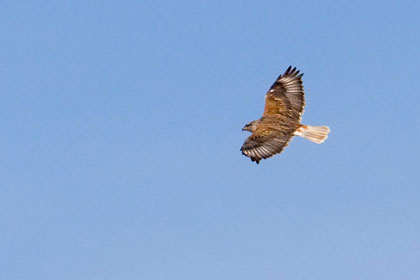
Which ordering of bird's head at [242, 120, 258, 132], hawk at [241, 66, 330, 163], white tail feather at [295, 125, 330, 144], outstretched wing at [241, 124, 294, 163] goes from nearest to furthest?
outstretched wing at [241, 124, 294, 163] < hawk at [241, 66, 330, 163] < bird's head at [242, 120, 258, 132] < white tail feather at [295, 125, 330, 144]

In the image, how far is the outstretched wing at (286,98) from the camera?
122 feet

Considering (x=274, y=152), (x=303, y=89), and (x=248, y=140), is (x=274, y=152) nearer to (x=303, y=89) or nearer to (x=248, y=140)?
(x=248, y=140)

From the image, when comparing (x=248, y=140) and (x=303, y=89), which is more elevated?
(x=303, y=89)

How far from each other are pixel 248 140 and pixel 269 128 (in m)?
1.22

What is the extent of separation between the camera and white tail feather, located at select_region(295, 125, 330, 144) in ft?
121

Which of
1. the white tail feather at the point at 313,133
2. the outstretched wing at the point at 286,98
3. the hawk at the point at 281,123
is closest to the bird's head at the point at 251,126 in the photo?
the hawk at the point at 281,123

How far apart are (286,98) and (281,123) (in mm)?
1171

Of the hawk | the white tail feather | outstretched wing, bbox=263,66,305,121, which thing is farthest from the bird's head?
the white tail feather

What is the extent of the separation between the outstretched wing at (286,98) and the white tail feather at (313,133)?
0.51 m

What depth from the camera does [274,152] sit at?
3544 centimetres

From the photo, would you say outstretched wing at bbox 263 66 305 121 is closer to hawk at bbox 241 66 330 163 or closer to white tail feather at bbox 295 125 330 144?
hawk at bbox 241 66 330 163

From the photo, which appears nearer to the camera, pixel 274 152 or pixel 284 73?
pixel 274 152

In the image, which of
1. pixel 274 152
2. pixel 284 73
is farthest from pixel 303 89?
pixel 274 152

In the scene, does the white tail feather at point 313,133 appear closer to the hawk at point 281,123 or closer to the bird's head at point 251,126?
the hawk at point 281,123
